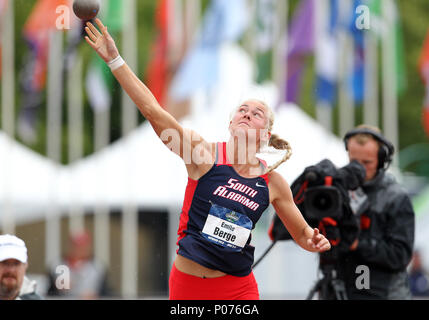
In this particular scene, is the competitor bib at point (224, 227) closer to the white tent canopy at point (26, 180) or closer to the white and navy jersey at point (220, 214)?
the white and navy jersey at point (220, 214)

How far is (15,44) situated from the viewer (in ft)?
86.0

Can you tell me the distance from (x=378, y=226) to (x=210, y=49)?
11.9 m

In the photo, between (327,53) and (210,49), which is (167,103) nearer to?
(210,49)

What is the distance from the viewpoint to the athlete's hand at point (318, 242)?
4078mm

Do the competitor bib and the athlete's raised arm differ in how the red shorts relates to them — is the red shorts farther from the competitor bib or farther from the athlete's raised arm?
the athlete's raised arm

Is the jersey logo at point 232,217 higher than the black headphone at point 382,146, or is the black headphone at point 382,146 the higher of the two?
the black headphone at point 382,146

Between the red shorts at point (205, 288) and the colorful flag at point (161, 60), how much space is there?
13869 millimetres

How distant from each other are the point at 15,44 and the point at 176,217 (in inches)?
467

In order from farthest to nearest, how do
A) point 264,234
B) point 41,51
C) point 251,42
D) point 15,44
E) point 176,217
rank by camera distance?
point 15,44
point 251,42
point 41,51
point 176,217
point 264,234

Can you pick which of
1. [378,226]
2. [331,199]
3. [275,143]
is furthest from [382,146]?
[275,143]

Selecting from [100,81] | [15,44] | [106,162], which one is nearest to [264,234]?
[106,162]

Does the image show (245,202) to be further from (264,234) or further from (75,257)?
(264,234)

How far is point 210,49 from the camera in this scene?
56.7ft

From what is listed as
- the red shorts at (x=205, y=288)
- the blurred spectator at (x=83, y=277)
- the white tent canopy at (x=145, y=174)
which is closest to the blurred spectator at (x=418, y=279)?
the white tent canopy at (x=145, y=174)
